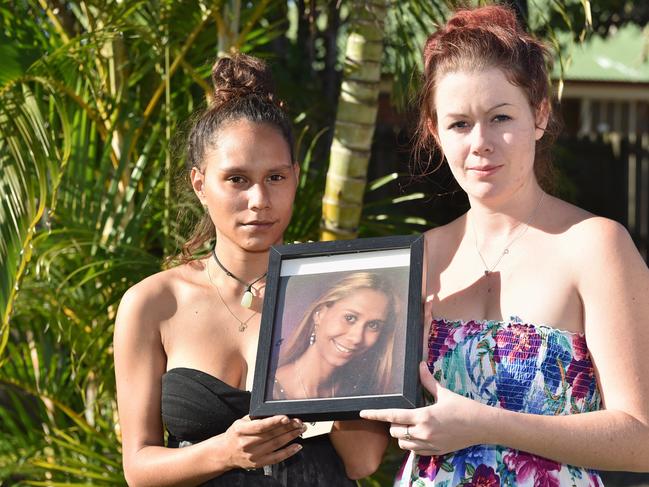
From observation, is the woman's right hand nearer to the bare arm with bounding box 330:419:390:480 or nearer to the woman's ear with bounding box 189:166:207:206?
the bare arm with bounding box 330:419:390:480

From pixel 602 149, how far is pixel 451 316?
9157 millimetres

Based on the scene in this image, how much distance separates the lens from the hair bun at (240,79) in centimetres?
265

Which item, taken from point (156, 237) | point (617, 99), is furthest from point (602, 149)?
point (156, 237)

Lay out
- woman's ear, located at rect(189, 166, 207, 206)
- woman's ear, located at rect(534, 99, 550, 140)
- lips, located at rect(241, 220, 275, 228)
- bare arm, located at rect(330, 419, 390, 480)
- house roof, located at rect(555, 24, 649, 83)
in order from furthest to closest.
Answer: house roof, located at rect(555, 24, 649, 83) < woman's ear, located at rect(189, 166, 207, 206) < lips, located at rect(241, 220, 275, 228) < bare arm, located at rect(330, 419, 390, 480) < woman's ear, located at rect(534, 99, 550, 140)

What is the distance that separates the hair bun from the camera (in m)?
2.65

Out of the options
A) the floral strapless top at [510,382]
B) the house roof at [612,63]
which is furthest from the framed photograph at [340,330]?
the house roof at [612,63]

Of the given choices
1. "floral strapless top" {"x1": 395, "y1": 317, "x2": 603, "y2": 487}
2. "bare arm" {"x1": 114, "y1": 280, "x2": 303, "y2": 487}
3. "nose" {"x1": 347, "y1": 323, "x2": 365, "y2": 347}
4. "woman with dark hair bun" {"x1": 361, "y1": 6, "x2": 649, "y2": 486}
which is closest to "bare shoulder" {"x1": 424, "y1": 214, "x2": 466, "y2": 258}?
"woman with dark hair bun" {"x1": 361, "y1": 6, "x2": 649, "y2": 486}

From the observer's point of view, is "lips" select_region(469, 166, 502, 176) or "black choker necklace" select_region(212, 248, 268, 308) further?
"black choker necklace" select_region(212, 248, 268, 308)

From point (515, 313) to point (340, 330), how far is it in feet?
1.29

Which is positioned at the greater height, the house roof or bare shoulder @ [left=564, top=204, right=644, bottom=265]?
the house roof

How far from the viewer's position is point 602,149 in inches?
429

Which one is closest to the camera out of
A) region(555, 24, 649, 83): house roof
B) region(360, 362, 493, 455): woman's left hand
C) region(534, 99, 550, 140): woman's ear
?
region(360, 362, 493, 455): woman's left hand

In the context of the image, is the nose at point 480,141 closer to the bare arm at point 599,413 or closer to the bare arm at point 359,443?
the bare arm at point 599,413

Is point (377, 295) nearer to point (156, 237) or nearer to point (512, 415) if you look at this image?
point (512, 415)
